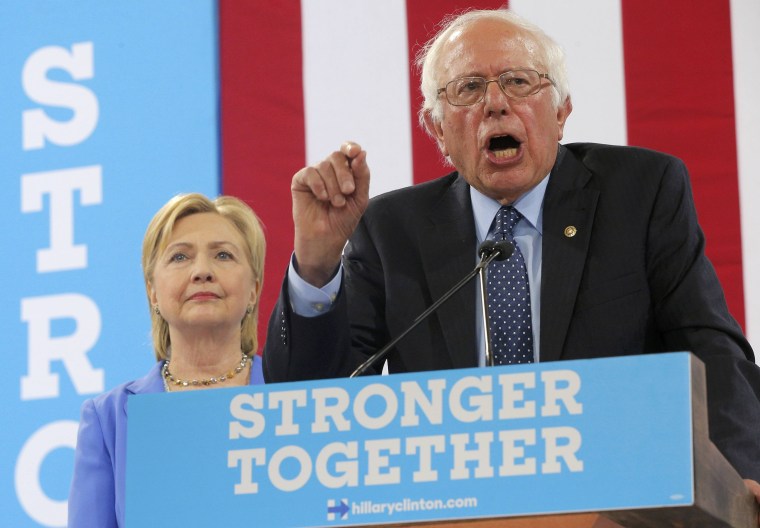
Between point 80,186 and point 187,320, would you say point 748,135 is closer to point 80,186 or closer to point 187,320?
point 187,320

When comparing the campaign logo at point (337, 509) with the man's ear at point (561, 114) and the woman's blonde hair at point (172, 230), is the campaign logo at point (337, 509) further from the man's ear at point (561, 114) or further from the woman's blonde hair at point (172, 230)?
the woman's blonde hair at point (172, 230)

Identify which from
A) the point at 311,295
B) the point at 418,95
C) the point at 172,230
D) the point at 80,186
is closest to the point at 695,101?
the point at 418,95

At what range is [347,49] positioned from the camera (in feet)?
11.5

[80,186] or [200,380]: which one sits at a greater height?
[80,186]

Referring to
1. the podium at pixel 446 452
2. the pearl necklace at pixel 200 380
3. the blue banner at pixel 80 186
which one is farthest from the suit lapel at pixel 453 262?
the blue banner at pixel 80 186

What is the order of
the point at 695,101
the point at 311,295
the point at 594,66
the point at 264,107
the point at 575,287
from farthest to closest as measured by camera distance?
the point at 264,107 → the point at 594,66 → the point at 695,101 → the point at 575,287 → the point at 311,295

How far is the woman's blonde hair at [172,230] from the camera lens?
3.13 metres

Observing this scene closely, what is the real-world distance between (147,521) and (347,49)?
2330mm

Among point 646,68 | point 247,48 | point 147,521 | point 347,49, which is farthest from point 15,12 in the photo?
point 147,521

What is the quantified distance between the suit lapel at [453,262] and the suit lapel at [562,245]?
0.41 feet

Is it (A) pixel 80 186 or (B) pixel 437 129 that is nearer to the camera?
(B) pixel 437 129

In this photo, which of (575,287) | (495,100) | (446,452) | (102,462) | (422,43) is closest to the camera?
(446,452)

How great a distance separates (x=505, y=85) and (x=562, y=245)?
0.32 metres

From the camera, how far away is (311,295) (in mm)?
1906
